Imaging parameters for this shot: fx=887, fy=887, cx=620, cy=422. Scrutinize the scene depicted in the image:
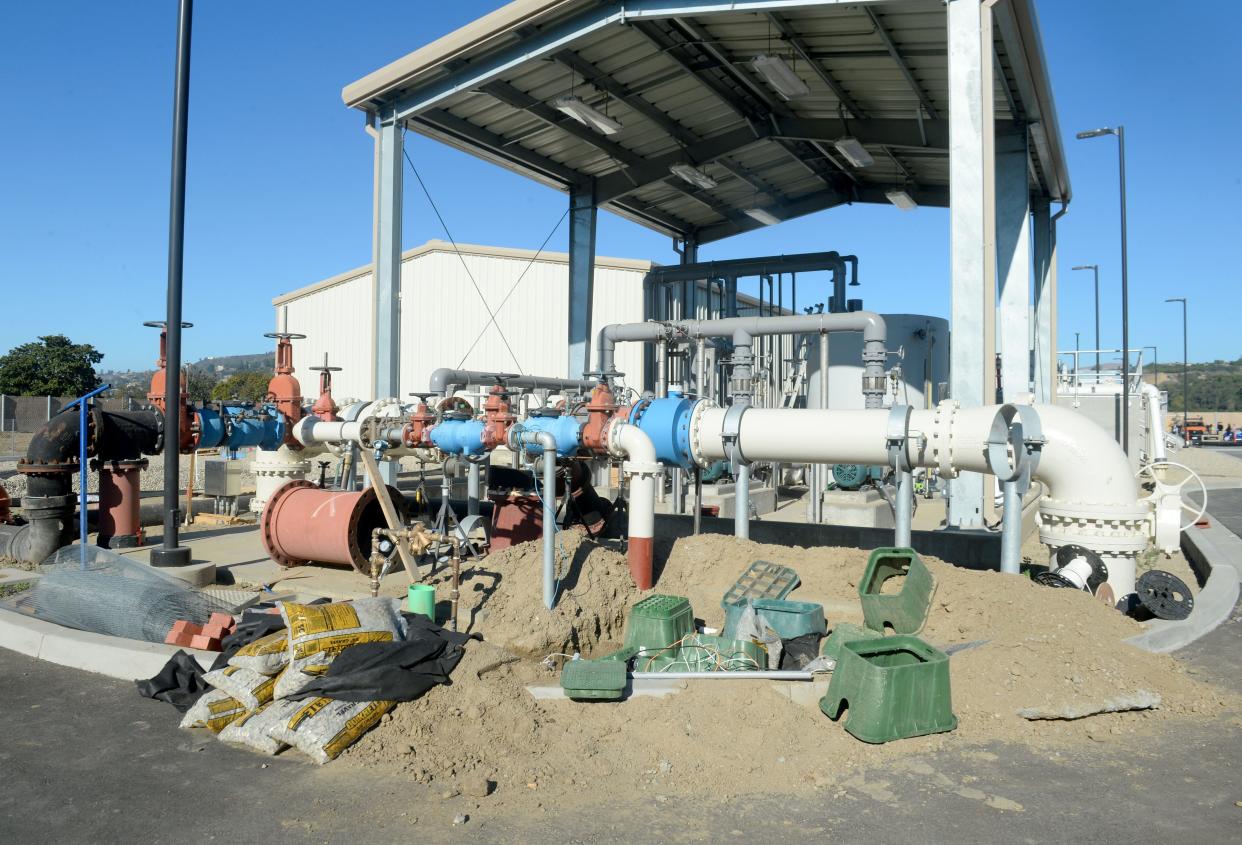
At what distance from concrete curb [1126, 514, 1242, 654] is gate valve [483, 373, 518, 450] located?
588 centimetres

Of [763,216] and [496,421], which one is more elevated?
[763,216]

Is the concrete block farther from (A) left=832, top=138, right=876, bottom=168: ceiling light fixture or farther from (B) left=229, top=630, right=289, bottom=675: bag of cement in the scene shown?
(B) left=229, top=630, right=289, bottom=675: bag of cement

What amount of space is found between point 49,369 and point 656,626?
2033 inches

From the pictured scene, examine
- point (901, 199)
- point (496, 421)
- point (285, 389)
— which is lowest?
point (496, 421)

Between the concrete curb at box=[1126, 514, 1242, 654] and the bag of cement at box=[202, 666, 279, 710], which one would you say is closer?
the bag of cement at box=[202, 666, 279, 710]

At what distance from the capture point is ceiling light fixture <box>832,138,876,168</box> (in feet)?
51.9

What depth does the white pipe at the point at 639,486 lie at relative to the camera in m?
8.01

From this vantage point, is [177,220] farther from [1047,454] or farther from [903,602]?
[1047,454]

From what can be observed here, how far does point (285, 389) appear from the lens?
14.3 meters

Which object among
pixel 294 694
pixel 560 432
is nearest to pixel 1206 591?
pixel 560 432

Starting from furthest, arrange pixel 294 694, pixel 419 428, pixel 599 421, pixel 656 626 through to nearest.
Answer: pixel 419 428
pixel 599 421
pixel 656 626
pixel 294 694

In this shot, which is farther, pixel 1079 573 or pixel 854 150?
pixel 854 150

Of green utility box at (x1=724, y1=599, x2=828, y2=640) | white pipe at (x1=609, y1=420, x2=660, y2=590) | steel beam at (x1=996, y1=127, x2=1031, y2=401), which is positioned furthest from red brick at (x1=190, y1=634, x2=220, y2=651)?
steel beam at (x1=996, y1=127, x2=1031, y2=401)

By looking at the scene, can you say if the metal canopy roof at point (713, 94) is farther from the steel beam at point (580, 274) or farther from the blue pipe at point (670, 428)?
the blue pipe at point (670, 428)
